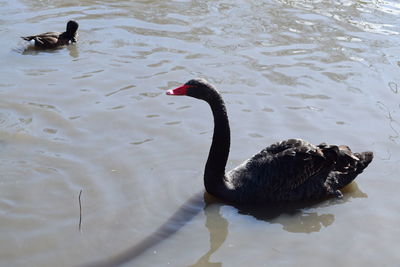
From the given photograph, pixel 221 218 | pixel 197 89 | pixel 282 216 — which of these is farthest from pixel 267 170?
pixel 197 89

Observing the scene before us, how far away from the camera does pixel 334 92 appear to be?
26.9 feet

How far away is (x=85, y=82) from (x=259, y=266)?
4.28 metres

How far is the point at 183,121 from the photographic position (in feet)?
24.0

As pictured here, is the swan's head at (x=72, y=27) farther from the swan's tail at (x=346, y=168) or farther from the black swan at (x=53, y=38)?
the swan's tail at (x=346, y=168)

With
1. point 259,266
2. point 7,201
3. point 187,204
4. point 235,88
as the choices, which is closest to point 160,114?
point 235,88

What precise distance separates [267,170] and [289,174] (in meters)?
0.21

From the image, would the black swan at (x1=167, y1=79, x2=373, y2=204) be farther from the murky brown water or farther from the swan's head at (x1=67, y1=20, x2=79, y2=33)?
the swan's head at (x1=67, y1=20, x2=79, y2=33)

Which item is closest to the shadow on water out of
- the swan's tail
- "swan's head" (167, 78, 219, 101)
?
the swan's tail

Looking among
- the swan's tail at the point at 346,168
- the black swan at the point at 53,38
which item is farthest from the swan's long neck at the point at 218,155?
the black swan at the point at 53,38

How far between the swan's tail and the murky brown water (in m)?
0.16

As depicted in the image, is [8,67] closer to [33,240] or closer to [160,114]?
[160,114]

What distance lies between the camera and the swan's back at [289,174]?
5.82 metres

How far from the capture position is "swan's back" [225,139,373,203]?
5820 mm

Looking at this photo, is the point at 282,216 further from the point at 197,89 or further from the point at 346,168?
the point at 197,89
